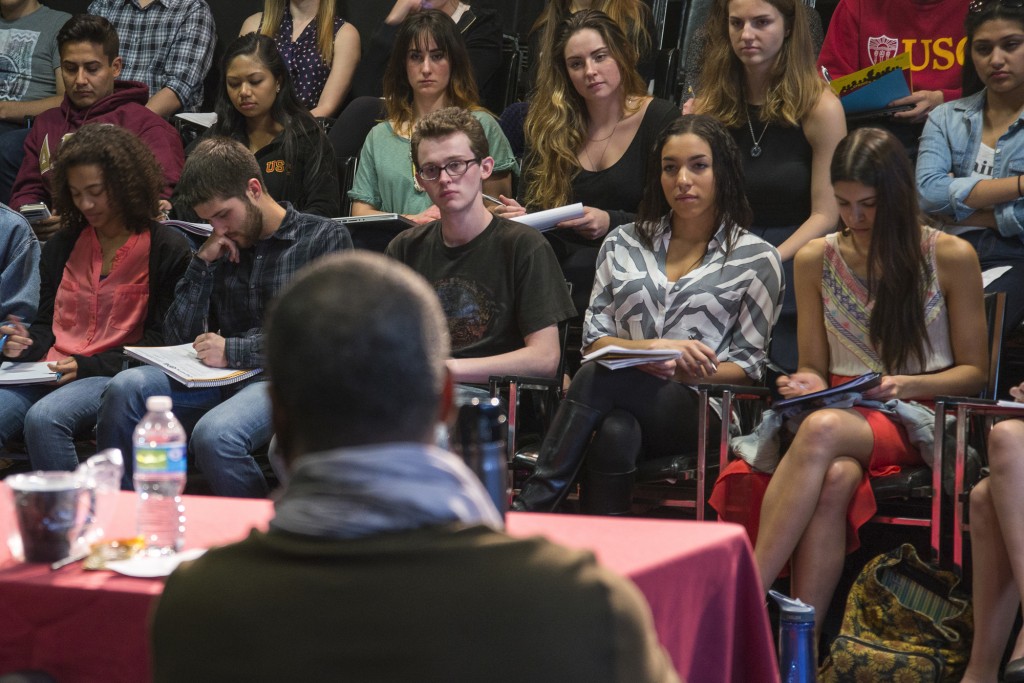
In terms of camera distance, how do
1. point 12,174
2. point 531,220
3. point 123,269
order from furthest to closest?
point 12,174 < point 123,269 < point 531,220

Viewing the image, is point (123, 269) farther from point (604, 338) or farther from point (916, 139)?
point (916, 139)

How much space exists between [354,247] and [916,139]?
1885 millimetres

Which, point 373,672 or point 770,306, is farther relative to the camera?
point 770,306

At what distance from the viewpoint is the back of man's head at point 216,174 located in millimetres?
3398

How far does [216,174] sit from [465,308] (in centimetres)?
81

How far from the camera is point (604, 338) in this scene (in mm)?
3354

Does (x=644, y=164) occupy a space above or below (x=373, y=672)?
above

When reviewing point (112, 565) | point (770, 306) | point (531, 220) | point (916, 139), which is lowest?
point (112, 565)

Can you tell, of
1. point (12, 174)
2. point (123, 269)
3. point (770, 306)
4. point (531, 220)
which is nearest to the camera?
point (770, 306)

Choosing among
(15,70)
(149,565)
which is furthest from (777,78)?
(15,70)

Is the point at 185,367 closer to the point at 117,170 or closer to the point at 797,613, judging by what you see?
the point at 117,170

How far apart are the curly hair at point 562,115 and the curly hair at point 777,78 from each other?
277 mm

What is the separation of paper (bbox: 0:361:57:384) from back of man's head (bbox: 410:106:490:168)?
49.9 inches

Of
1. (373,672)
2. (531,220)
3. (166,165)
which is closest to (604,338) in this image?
(531,220)
